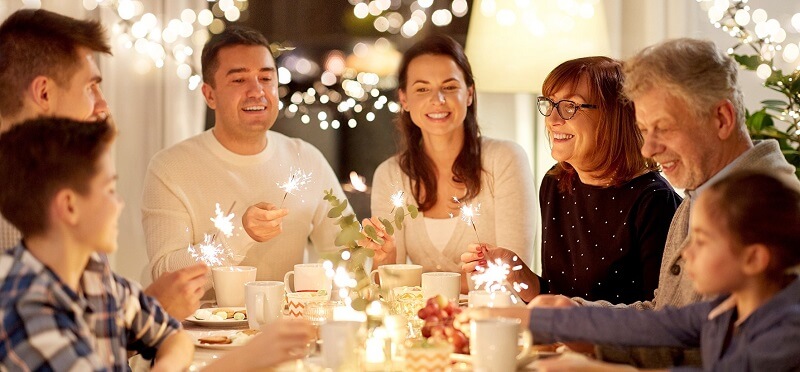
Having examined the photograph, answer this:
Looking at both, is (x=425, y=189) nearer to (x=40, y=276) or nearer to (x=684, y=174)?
(x=684, y=174)

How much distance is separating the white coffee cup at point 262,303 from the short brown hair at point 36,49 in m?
0.67

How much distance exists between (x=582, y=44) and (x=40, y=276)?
2.57 meters

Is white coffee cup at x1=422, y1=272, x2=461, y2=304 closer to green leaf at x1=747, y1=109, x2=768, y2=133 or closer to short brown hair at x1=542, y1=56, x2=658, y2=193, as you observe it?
short brown hair at x1=542, y1=56, x2=658, y2=193

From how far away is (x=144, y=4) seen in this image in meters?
3.95

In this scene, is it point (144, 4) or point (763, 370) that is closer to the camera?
point (763, 370)

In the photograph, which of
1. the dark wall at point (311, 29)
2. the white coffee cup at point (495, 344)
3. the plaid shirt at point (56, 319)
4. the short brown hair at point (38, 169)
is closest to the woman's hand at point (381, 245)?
the white coffee cup at point (495, 344)

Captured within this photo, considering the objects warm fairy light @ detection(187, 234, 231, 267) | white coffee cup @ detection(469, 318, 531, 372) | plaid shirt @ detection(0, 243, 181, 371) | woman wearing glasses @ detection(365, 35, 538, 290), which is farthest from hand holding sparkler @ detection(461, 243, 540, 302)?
plaid shirt @ detection(0, 243, 181, 371)

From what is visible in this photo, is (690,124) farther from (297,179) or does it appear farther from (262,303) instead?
(297,179)

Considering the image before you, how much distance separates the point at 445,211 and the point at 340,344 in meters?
1.63

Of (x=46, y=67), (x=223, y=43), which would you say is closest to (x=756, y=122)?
(x=223, y=43)

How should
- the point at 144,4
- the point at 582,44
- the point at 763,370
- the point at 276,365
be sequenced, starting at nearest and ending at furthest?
the point at 763,370 → the point at 276,365 → the point at 582,44 → the point at 144,4

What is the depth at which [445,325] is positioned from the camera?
1.80m

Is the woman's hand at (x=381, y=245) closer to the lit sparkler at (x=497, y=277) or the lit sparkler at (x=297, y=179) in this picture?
the lit sparkler at (x=497, y=277)

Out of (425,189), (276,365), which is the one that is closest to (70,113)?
(276,365)
